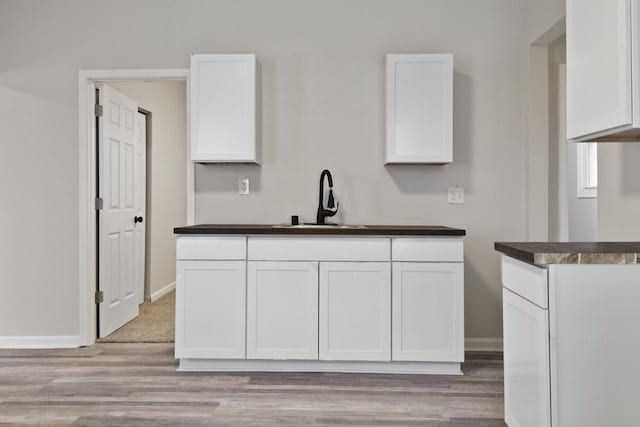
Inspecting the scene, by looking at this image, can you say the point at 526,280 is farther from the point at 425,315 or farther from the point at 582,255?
the point at 425,315

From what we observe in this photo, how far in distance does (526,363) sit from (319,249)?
1.38 m

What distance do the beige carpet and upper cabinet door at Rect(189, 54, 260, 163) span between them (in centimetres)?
151

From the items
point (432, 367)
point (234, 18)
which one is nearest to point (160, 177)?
point (234, 18)

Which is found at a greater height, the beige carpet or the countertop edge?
the countertop edge

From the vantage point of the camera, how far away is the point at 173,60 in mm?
3564

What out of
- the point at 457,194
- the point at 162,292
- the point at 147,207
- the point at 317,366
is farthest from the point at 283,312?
the point at 162,292

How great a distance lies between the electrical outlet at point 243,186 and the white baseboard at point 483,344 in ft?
6.19

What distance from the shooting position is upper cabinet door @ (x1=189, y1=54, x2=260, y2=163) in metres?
3.24

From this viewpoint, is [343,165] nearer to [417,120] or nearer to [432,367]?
[417,120]

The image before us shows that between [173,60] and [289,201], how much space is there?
51.4 inches

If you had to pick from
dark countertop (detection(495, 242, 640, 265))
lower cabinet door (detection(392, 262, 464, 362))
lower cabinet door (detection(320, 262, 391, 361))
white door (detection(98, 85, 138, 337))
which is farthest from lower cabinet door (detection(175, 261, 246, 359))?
dark countertop (detection(495, 242, 640, 265))

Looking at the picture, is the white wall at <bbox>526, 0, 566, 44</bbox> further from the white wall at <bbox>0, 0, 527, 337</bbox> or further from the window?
the window

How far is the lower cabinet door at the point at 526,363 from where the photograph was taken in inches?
67.6

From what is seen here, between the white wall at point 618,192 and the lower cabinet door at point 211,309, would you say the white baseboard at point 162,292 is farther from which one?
the white wall at point 618,192
